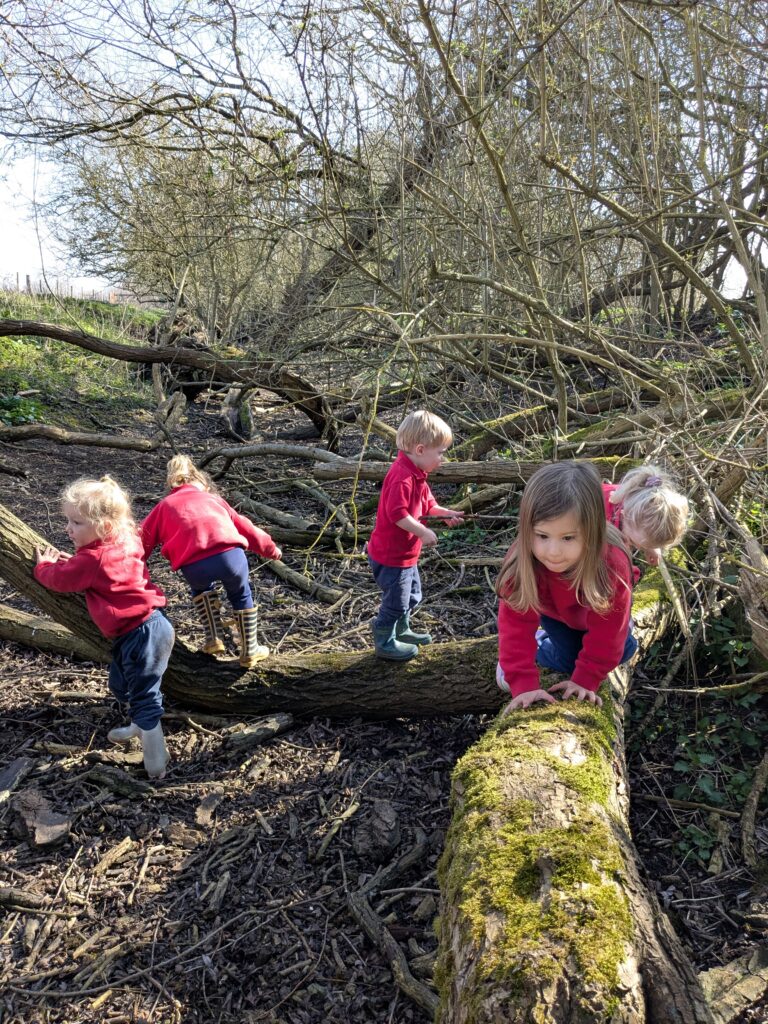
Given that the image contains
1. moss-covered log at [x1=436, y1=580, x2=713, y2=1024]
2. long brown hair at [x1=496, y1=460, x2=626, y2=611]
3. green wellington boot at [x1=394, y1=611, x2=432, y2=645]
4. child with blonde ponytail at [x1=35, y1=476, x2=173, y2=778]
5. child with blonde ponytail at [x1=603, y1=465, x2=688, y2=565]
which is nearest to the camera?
moss-covered log at [x1=436, y1=580, x2=713, y2=1024]

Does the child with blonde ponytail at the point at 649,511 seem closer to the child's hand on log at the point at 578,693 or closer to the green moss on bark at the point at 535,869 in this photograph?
the child's hand on log at the point at 578,693

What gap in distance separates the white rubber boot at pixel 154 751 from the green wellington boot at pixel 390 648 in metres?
1.07

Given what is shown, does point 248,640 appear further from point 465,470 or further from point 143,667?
point 465,470

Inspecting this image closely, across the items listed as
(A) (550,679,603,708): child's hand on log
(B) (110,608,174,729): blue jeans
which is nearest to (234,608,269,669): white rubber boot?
(B) (110,608,174,729): blue jeans

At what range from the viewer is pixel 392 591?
3.63 metres

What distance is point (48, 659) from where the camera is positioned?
3.84 metres

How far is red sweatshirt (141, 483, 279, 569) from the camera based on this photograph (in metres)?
3.49

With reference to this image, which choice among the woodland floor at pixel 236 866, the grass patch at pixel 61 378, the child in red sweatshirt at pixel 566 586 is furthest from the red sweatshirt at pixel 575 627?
the grass patch at pixel 61 378

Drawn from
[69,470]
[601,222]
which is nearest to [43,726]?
[69,470]

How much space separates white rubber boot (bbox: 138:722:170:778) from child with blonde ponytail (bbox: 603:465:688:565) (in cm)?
209

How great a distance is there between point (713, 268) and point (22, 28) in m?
6.03

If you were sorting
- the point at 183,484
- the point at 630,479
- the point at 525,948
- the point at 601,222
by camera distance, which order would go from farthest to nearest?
1. the point at 601,222
2. the point at 183,484
3. the point at 630,479
4. the point at 525,948

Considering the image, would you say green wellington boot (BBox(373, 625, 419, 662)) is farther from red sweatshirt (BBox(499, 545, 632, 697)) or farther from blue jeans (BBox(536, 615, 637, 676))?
red sweatshirt (BBox(499, 545, 632, 697))

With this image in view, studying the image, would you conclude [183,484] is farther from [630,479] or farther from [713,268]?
[713,268]
